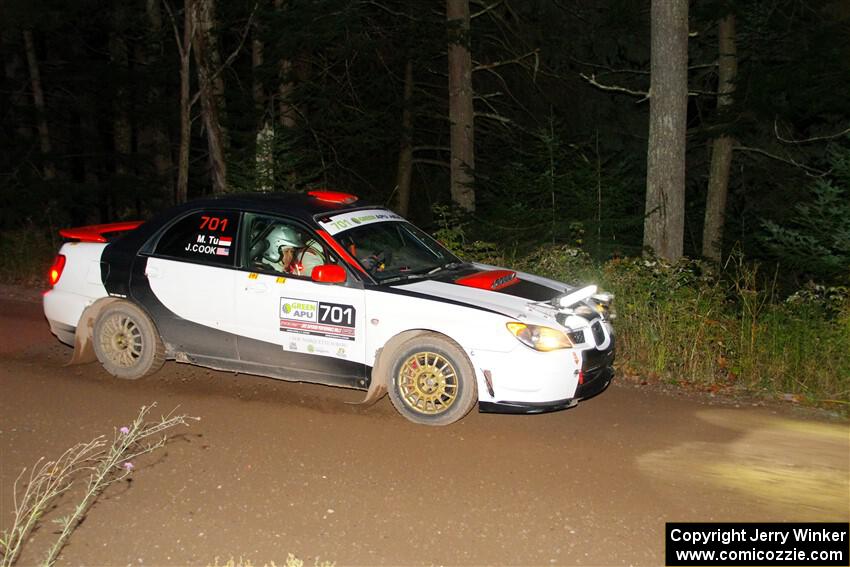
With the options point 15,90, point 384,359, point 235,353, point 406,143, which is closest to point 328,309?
point 384,359

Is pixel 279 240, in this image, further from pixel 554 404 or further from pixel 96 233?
pixel 554 404

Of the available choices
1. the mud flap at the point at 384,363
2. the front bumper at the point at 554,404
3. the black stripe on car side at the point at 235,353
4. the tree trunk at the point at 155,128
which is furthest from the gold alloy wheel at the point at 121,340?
the tree trunk at the point at 155,128

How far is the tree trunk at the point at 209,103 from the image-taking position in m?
15.9

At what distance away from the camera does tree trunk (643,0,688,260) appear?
11.7 metres

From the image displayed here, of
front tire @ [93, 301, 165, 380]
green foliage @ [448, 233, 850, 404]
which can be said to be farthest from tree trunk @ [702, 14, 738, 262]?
front tire @ [93, 301, 165, 380]

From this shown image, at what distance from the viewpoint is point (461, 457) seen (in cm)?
606

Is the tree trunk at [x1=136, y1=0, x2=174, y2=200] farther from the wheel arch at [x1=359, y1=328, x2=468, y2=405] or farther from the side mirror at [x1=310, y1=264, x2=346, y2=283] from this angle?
the wheel arch at [x1=359, y1=328, x2=468, y2=405]

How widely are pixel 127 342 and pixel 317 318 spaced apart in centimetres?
210

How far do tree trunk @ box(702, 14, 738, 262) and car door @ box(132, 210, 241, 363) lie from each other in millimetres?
12650

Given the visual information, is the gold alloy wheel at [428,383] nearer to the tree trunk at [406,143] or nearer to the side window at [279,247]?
the side window at [279,247]

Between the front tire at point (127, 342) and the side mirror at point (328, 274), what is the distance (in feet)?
6.18

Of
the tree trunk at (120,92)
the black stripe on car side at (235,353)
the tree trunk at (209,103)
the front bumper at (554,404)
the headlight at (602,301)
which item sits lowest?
the front bumper at (554,404)

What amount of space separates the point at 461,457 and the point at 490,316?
112cm

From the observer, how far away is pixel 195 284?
752 centimetres
